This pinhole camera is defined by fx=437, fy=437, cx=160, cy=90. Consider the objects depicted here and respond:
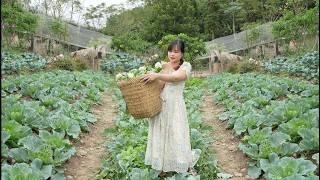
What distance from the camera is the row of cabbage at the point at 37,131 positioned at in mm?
3939

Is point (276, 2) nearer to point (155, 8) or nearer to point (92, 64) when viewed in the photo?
point (155, 8)

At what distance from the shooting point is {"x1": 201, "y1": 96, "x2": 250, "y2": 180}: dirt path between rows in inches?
183

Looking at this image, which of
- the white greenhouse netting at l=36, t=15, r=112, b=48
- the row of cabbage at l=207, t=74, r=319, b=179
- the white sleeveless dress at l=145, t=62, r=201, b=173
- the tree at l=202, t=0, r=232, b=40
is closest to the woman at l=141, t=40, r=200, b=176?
the white sleeveless dress at l=145, t=62, r=201, b=173

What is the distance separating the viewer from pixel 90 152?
214 inches

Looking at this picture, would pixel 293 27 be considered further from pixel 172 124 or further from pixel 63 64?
pixel 172 124

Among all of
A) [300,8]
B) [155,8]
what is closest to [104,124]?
[300,8]

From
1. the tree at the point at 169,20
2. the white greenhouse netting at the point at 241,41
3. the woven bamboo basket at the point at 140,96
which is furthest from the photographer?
the tree at the point at 169,20

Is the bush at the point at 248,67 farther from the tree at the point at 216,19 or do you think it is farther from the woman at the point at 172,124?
the tree at the point at 216,19

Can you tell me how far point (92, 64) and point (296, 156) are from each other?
14285 millimetres

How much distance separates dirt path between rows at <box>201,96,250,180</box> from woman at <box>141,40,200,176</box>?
3.09ft

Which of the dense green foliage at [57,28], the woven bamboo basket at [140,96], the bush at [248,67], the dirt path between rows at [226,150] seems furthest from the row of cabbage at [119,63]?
the woven bamboo basket at [140,96]

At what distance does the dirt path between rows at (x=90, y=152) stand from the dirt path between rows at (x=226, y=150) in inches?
55.5

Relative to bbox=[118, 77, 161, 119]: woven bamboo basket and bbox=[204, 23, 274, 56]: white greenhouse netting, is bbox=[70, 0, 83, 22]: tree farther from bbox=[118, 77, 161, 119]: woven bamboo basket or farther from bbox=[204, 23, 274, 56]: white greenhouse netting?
bbox=[118, 77, 161, 119]: woven bamboo basket

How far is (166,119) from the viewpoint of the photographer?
12.1 ft
